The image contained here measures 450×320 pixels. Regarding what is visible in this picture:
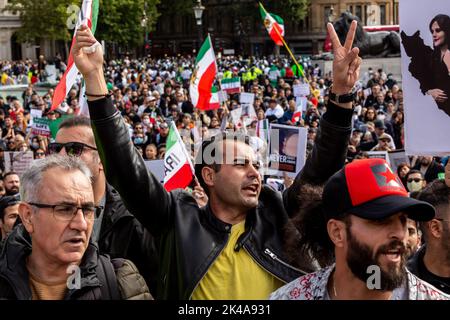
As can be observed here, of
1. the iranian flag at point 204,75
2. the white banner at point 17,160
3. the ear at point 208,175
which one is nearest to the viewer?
the ear at point 208,175

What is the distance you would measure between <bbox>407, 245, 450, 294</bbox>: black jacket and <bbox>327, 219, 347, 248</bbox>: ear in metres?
1.06

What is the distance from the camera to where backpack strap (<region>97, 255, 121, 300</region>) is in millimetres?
2842

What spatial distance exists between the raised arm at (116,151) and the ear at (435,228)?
1280mm

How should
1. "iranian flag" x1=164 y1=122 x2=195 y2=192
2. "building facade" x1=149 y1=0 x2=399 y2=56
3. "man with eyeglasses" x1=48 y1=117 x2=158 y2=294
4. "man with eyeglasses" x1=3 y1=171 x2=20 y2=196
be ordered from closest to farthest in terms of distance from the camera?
1. "man with eyeglasses" x1=48 y1=117 x2=158 y2=294
2. "iranian flag" x1=164 y1=122 x2=195 y2=192
3. "man with eyeglasses" x1=3 y1=171 x2=20 y2=196
4. "building facade" x1=149 y1=0 x2=399 y2=56

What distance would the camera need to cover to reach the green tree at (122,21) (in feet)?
177

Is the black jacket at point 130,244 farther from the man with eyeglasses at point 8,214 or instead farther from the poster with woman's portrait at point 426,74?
the man with eyeglasses at point 8,214

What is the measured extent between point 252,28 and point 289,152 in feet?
220

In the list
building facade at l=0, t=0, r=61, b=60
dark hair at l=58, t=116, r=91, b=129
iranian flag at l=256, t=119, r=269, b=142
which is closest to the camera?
dark hair at l=58, t=116, r=91, b=129

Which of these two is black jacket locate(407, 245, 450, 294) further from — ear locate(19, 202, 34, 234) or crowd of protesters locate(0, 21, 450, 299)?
ear locate(19, 202, 34, 234)

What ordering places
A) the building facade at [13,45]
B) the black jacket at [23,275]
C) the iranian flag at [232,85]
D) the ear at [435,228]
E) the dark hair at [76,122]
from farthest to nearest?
the building facade at [13,45], the iranian flag at [232,85], the dark hair at [76,122], the ear at [435,228], the black jacket at [23,275]

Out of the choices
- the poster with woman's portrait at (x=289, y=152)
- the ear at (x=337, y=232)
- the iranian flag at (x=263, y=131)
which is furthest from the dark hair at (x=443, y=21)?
the iranian flag at (x=263, y=131)

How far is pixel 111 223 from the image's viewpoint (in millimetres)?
3916

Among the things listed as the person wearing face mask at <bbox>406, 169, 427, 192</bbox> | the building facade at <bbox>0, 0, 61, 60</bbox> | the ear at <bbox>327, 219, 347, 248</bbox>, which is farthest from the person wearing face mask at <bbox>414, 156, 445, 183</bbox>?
the building facade at <bbox>0, 0, 61, 60</bbox>

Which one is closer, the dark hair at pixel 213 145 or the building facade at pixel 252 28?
the dark hair at pixel 213 145
